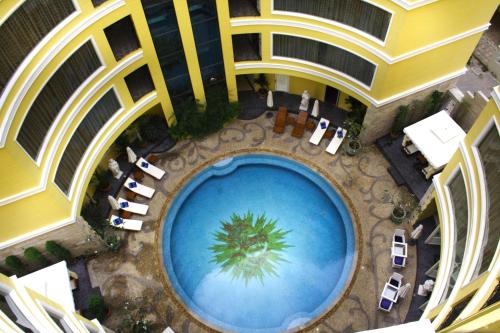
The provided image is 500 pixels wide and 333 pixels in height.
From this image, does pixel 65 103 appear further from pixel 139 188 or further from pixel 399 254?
pixel 399 254

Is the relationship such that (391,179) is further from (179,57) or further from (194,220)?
(179,57)

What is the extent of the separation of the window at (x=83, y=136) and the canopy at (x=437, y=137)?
17.8m

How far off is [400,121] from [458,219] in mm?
9693

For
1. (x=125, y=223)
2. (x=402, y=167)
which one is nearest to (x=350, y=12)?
(x=402, y=167)

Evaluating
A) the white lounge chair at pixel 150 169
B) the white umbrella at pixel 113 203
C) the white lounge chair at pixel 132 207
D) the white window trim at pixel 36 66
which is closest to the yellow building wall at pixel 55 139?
the white window trim at pixel 36 66

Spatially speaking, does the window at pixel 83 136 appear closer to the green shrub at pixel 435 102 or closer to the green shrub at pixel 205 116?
the green shrub at pixel 205 116

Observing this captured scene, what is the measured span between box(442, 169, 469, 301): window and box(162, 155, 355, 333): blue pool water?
7.20 m

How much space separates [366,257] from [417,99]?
34.6ft

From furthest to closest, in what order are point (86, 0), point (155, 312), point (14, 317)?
point (155, 312) < point (86, 0) < point (14, 317)

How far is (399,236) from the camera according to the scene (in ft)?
83.2

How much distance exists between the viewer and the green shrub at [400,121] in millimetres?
27281

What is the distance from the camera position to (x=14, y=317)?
12.5m

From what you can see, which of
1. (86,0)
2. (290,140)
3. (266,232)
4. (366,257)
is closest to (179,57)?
(86,0)

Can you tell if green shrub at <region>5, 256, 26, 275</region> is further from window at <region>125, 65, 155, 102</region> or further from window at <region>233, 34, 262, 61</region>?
window at <region>233, 34, 262, 61</region>
